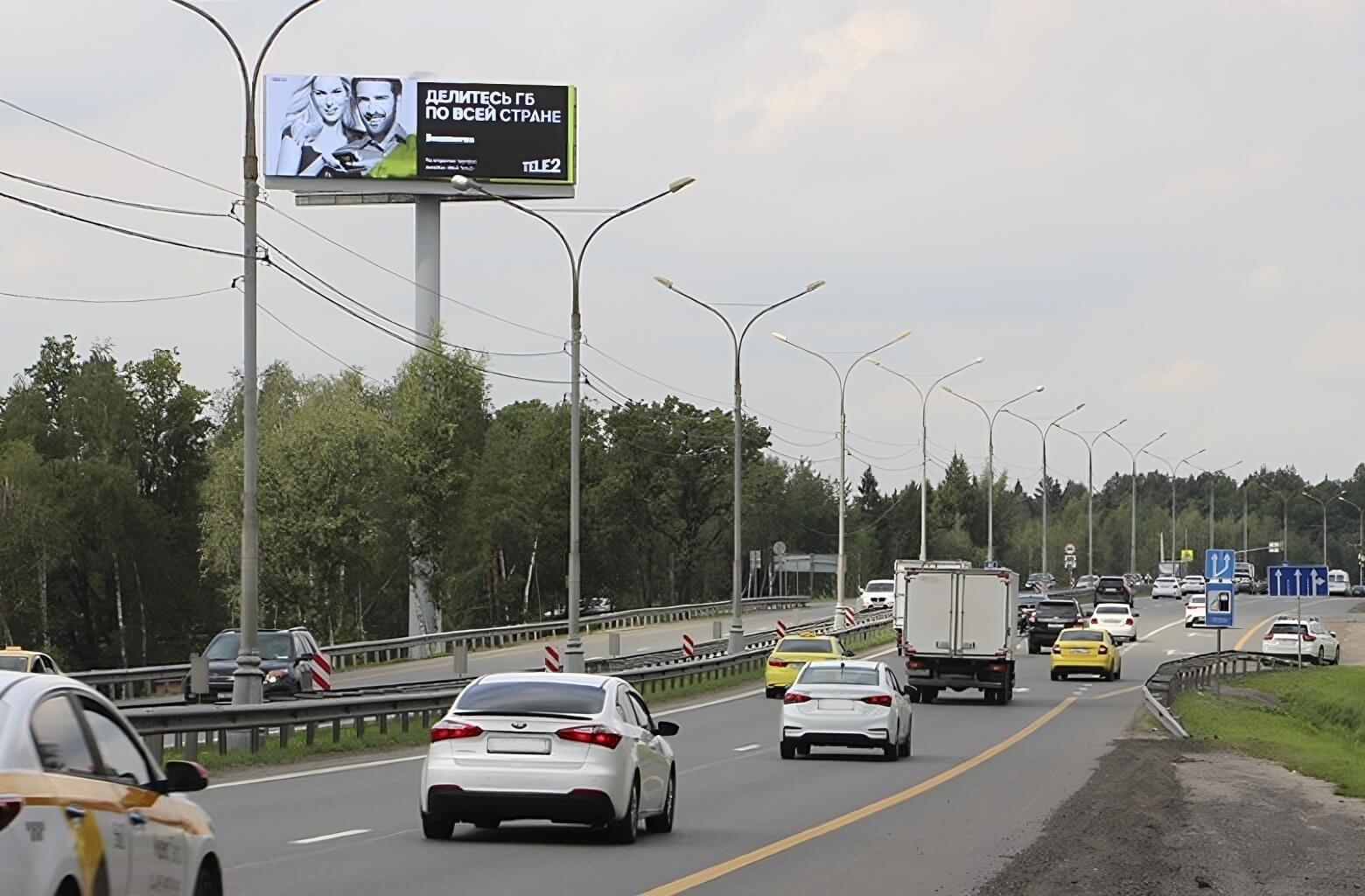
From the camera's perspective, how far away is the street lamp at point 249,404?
29297mm

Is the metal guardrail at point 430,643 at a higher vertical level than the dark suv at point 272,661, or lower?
lower

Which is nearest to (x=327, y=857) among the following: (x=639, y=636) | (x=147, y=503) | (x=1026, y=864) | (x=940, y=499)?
(x=1026, y=864)

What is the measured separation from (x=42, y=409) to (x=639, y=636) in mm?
35144

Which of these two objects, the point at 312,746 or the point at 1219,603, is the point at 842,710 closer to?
the point at 312,746

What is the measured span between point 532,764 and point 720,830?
8.97 ft

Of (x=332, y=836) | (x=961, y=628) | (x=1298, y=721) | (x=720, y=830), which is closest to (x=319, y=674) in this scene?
(x=961, y=628)

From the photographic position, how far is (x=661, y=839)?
1812cm

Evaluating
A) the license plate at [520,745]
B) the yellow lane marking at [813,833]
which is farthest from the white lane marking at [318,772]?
the yellow lane marking at [813,833]

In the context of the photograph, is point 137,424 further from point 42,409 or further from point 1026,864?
point 1026,864

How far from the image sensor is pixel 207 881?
9.93 metres

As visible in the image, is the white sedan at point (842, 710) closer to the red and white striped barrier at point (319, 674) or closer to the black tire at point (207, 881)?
the red and white striped barrier at point (319, 674)

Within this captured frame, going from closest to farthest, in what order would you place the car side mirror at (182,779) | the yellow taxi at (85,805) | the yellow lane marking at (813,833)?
the yellow taxi at (85,805) < the car side mirror at (182,779) < the yellow lane marking at (813,833)

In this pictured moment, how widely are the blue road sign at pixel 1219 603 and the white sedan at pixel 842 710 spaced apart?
67.2 feet

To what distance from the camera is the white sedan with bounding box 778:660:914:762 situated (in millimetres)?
29422
